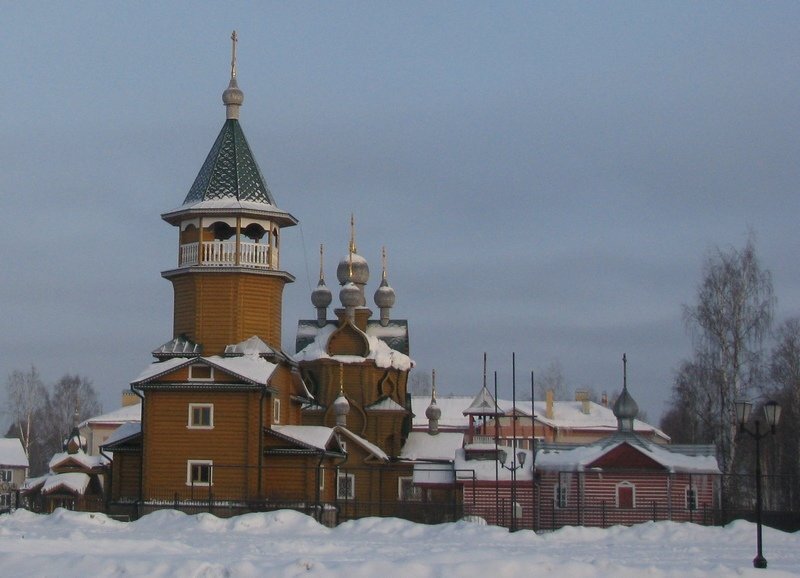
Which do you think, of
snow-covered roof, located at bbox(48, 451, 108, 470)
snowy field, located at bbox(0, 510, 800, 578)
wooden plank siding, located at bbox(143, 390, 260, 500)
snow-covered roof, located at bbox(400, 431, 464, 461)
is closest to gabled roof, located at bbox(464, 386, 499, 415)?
snow-covered roof, located at bbox(400, 431, 464, 461)

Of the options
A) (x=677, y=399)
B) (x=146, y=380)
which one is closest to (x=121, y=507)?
(x=146, y=380)

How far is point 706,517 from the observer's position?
3312cm

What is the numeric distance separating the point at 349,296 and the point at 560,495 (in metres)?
16.9

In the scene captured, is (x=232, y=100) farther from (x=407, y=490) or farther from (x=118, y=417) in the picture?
(x=118, y=417)

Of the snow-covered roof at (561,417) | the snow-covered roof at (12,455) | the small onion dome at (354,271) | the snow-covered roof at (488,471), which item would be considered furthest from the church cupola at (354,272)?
the snow-covered roof at (12,455)

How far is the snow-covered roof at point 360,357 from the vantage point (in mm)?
49656

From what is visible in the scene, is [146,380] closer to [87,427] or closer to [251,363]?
[251,363]

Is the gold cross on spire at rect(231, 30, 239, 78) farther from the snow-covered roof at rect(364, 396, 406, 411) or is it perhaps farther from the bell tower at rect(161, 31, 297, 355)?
the snow-covered roof at rect(364, 396, 406, 411)

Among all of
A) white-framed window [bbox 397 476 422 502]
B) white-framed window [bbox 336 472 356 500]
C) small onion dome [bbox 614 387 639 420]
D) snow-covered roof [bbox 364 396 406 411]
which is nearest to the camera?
small onion dome [bbox 614 387 639 420]

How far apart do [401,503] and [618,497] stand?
21.4 feet

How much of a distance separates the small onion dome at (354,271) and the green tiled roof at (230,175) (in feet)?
49.5

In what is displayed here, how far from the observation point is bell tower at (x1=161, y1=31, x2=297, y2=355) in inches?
1409

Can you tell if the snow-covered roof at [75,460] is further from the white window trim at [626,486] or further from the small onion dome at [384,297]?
the white window trim at [626,486]

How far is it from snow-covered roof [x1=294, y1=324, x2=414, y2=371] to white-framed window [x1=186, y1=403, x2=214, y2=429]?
15.1 m
